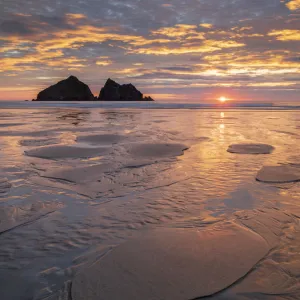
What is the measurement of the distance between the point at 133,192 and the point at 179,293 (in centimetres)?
224

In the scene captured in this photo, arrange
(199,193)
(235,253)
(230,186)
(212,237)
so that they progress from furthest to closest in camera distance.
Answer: (230,186) → (199,193) → (212,237) → (235,253)

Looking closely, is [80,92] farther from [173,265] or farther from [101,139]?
[173,265]

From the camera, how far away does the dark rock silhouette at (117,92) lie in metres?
88.2

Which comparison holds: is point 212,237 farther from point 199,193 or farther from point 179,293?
point 199,193

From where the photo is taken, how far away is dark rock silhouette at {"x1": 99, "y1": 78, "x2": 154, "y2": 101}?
8825 cm

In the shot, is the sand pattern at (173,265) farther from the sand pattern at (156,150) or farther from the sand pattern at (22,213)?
the sand pattern at (156,150)

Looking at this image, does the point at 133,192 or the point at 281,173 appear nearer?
the point at 133,192

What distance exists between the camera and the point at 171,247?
264 cm

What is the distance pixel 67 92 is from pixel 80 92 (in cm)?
383

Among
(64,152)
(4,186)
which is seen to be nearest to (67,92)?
(64,152)

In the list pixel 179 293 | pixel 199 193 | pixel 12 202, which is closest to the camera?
pixel 179 293

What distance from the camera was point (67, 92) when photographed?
86375 millimetres

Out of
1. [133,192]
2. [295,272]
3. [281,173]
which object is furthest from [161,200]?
[281,173]

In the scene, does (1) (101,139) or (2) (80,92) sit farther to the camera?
(2) (80,92)
